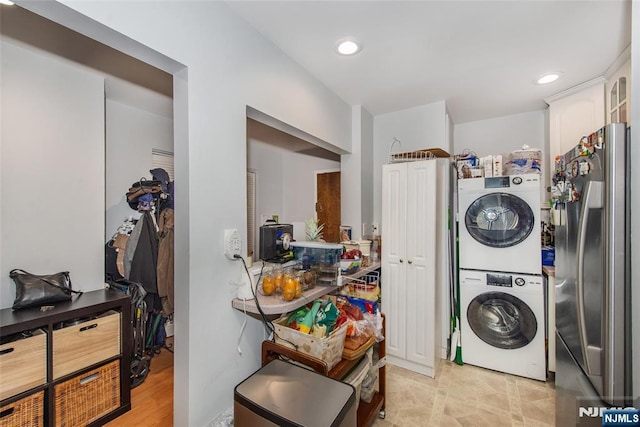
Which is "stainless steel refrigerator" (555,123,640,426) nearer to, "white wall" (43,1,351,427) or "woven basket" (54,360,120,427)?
"white wall" (43,1,351,427)

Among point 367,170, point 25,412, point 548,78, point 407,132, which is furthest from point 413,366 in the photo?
point 548,78

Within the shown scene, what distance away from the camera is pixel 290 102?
1.92m

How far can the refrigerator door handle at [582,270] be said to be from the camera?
3.86ft

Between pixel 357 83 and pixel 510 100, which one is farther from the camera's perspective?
pixel 510 100

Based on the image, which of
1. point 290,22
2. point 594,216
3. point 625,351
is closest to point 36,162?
point 290,22

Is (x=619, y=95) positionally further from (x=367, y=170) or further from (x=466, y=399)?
(x=466, y=399)

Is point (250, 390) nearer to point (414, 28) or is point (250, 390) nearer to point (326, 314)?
point (326, 314)

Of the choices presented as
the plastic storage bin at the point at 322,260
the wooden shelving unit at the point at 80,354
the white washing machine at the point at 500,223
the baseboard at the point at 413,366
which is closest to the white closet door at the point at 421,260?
the baseboard at the point at 413,366

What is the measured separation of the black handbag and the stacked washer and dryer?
10.4 feet

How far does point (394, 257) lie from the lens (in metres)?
2.47

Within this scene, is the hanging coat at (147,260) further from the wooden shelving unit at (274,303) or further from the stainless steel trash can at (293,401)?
the stainless steel trash can at (293,401)

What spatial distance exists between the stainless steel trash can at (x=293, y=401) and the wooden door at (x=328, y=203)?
8.34 feet

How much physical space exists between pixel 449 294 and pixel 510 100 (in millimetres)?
2071

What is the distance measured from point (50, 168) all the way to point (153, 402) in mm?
1864
